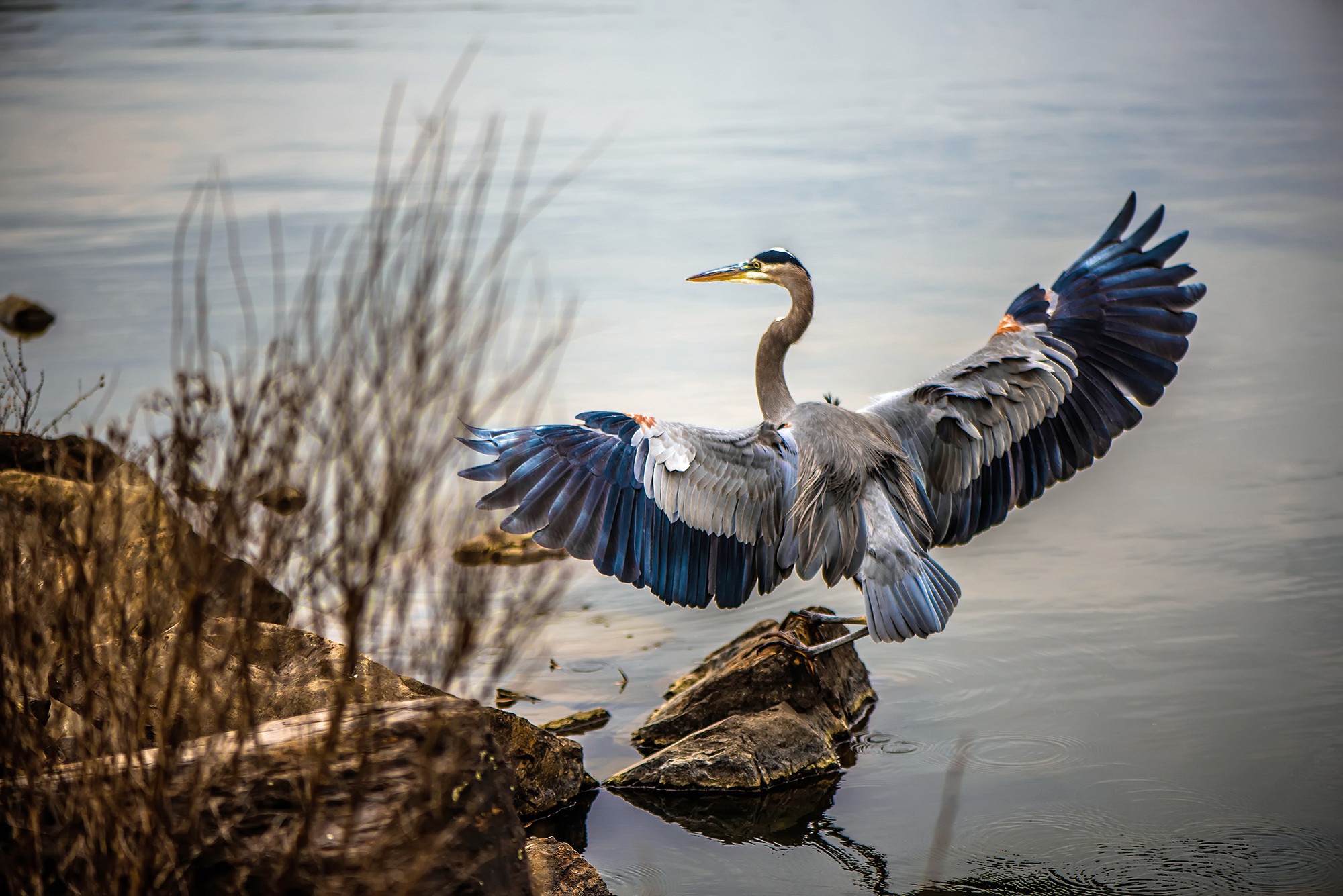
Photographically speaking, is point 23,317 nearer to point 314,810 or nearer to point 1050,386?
point 1050,386

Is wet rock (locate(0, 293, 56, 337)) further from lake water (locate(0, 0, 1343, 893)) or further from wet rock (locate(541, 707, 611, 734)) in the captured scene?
wet rock (locate(541, 707, 611, 734))

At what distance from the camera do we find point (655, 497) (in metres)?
5.53

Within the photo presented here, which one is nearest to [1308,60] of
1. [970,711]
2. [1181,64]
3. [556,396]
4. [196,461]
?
[1181,64]

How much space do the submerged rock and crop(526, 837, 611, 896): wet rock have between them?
0.84 m

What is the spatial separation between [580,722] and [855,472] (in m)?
1.63

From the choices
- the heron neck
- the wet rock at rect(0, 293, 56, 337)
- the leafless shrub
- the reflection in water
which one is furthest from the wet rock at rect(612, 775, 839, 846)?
the wet rock at rect(0, 293, 56, 337)

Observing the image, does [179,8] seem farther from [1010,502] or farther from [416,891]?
[416,891]

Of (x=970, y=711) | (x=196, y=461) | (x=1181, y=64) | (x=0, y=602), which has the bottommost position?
(x=970, y=711)

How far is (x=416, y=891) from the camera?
10.2 feet

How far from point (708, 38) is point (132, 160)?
395 inches

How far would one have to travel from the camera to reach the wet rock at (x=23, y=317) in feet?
34.9

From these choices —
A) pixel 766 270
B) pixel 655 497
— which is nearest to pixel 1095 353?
pixel 766 270

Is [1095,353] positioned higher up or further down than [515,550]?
higher up

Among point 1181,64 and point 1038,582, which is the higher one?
point 1181,64
